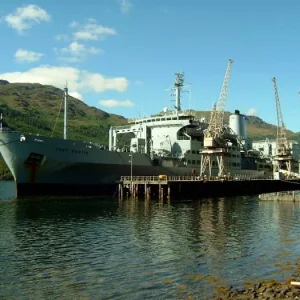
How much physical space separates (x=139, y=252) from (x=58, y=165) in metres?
33.5

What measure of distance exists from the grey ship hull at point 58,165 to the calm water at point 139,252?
13526mm

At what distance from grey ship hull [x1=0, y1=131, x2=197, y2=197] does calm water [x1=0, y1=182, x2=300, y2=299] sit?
44.4ft

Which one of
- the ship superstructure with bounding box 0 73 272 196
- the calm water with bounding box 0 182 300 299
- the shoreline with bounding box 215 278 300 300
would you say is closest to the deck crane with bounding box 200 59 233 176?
the ship superstructure with bounding box 0 73 272 196

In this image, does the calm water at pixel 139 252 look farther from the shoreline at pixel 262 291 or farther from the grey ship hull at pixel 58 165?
Result: the grey ship hull at pixel 58 165

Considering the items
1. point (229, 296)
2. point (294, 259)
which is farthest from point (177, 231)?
point (229, 296)

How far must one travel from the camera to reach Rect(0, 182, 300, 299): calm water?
16.8 metres

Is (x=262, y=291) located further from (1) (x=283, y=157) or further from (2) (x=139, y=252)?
(1) (x=283, y=157)

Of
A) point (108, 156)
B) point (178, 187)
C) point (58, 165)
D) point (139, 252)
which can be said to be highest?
point (108, 156)

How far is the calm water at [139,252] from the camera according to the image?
1677cm

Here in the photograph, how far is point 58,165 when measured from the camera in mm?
54250

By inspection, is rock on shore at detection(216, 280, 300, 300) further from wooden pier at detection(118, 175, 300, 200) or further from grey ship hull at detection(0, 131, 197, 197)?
wooden pier at detection(118, 175, 300, 200)

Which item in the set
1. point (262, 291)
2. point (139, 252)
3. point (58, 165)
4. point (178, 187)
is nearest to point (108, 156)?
point (58, 165)

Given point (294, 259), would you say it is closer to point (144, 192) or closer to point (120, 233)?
point (120, 233)

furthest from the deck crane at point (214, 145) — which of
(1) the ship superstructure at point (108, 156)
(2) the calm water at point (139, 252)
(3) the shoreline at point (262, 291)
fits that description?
(3) the shoreline at point (262, 291)
